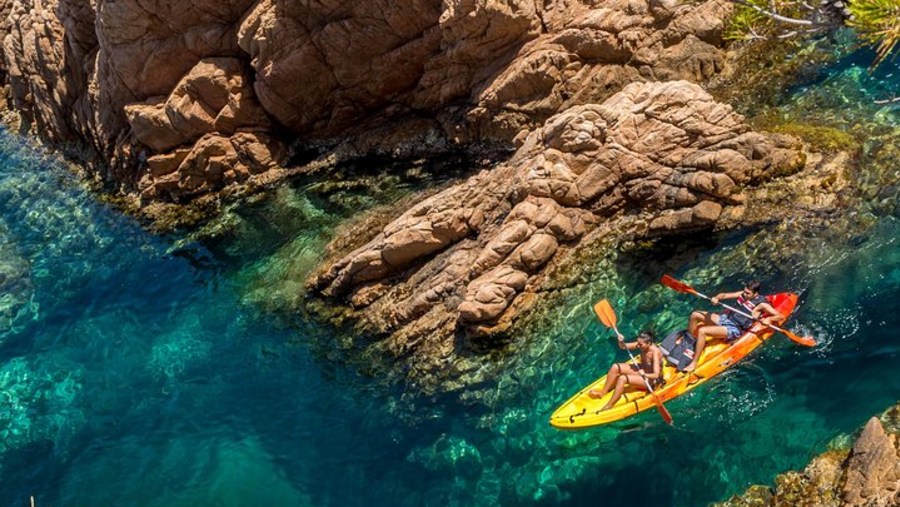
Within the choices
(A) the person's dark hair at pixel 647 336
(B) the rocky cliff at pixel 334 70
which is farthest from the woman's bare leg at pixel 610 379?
(B) the rocky cliff at pixel 334 70

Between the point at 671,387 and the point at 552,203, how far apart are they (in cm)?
545

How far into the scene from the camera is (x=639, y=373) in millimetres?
16312

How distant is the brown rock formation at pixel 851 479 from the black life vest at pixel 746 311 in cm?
337

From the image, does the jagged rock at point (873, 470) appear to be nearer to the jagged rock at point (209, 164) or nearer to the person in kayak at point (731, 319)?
the person in kayak at point (731, 319)

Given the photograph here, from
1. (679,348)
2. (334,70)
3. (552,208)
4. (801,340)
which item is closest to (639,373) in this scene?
(679,348)

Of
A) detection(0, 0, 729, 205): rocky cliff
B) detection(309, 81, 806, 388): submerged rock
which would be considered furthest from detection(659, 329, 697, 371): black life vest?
detection(0, 0, 729, 205): rocky cliff

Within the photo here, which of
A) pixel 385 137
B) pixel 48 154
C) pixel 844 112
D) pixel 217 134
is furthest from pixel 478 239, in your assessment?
pixel 48 154

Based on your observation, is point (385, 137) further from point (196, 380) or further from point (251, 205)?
point (196, 380)

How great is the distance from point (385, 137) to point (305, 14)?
15.2 ft

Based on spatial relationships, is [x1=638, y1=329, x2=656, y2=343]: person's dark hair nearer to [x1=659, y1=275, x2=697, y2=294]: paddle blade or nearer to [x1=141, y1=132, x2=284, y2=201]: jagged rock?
[x1=659, y1=275, x2=697, y2=294]: paddle blade

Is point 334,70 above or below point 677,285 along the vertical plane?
above

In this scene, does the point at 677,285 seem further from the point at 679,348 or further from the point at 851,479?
the point at 851,479

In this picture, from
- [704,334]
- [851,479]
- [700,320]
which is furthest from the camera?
[700,320]

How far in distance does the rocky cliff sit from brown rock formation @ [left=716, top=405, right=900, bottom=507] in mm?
12665
